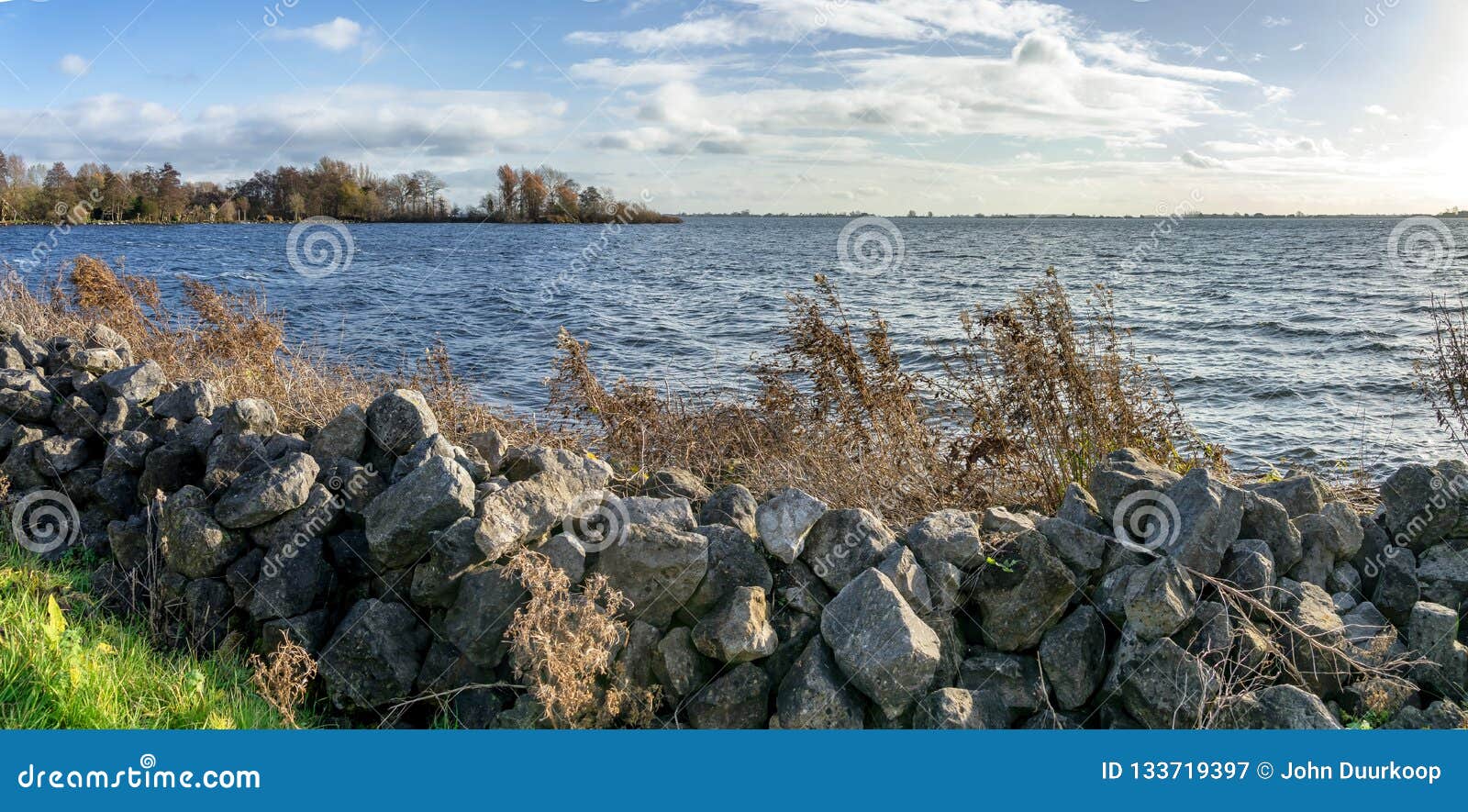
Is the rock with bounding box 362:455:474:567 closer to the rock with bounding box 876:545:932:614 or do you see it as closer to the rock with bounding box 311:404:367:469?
the rock with bounding box 311:404:367:469

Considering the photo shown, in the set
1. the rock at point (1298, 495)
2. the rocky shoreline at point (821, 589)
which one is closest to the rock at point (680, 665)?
the rocky shoreline at point (821, 589)

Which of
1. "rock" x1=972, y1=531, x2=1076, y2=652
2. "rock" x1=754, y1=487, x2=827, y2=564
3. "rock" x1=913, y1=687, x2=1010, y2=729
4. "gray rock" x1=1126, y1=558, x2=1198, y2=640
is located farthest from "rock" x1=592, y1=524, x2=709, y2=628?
"gray rock" x1=1126, y1=558, x2=1198, y2=640

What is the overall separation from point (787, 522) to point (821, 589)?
37 centimetres

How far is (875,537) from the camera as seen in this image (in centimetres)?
448

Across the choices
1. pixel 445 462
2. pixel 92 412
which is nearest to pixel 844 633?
pixel 445 462

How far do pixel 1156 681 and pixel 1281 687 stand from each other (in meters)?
0.51

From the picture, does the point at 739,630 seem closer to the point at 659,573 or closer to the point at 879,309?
the point at 659,573

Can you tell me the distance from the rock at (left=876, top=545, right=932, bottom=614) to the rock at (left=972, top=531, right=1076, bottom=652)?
0.31 m

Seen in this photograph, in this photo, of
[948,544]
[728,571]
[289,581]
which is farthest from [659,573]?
[289,581]

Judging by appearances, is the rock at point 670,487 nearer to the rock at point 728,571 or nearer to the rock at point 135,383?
the rock at point 728,571

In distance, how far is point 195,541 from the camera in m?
4.78

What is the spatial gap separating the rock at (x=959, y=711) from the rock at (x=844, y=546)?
2.31ft

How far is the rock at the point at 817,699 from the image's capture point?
3975 mm

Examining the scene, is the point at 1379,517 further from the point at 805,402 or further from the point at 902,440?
the point at 805,402
